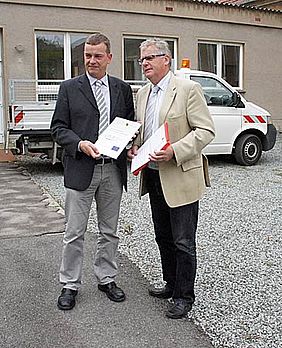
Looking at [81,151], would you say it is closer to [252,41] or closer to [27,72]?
[27,72]

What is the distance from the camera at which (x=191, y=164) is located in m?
3.64

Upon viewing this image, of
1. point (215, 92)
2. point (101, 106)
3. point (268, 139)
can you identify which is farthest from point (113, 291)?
point (268, 139)

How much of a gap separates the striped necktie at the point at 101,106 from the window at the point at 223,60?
41.9 feet

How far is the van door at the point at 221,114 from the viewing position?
10.6m

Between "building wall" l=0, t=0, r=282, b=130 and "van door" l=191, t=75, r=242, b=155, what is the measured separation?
4695mm

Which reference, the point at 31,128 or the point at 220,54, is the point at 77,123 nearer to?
the point at 31,128

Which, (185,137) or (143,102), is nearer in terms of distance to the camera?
(185,137)

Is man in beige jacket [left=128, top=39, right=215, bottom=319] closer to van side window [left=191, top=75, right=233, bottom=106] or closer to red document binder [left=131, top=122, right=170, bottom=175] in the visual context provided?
red document binder [left=131, top=122, right=170, bottom=175]

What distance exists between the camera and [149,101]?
3762mm

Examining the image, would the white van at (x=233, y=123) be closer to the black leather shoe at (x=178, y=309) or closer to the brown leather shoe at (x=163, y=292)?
the brown leather shoe at (x=163, y=292)

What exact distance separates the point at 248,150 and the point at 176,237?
7816 mm

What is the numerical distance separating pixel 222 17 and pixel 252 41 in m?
1.49

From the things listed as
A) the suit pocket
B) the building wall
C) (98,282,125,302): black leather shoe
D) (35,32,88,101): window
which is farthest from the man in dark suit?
(35,32,88,101): window

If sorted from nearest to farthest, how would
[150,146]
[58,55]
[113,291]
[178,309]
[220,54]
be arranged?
[150,146] < [178,309] < [113,291] < [58,55] < [220,54]
